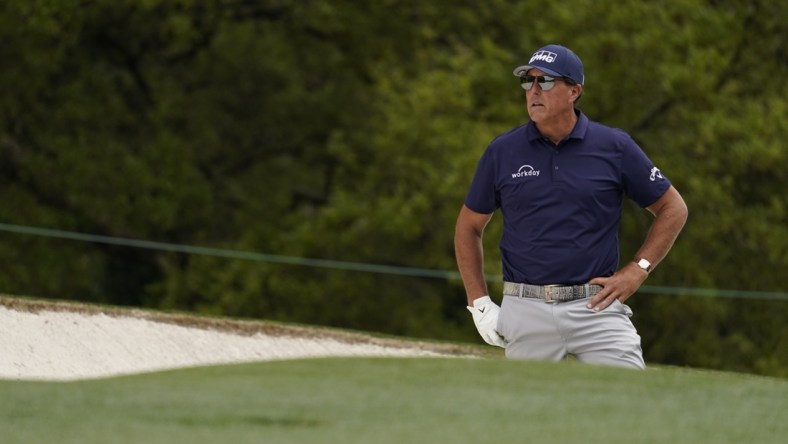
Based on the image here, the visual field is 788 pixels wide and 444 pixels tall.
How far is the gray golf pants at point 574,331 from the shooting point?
5828mm

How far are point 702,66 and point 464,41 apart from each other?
14.5 feet

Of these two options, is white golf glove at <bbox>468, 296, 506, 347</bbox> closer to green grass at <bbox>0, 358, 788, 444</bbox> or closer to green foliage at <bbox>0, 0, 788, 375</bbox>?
green grass at <bbox>0, 358, 788, 444</bbox>

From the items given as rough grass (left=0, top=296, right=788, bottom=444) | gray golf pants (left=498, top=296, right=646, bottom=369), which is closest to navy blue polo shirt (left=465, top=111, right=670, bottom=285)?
gray golf pants (left=498, top=296, right=646, bottom=369)

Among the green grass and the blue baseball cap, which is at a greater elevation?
the blue baseball cap

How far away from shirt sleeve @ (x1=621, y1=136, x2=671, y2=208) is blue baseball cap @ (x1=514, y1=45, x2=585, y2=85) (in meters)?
0.32

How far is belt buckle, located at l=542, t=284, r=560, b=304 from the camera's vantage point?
5.81m

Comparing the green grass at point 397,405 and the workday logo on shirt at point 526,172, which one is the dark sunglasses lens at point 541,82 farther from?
the green grass at point 397,405

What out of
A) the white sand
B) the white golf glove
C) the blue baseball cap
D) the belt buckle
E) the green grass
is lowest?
the white sand

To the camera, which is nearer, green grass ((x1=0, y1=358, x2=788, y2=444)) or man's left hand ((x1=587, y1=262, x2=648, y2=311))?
green grass ((x1=0, y1=358, x2=788, y2=444))

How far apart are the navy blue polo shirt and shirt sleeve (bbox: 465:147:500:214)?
2.9 inches

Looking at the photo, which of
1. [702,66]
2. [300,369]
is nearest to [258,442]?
[300,369]

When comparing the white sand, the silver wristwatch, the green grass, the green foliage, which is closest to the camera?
the green grass

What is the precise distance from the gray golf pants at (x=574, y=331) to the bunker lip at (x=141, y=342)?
3.01m

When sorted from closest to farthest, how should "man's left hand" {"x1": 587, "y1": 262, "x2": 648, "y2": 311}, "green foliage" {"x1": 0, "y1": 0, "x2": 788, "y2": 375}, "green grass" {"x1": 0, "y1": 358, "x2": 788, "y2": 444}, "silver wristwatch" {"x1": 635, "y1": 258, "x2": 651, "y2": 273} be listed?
"green grass" {"x1": 0, "y1": 358, "x2": 788, "y2": 444}
"man's left hand" {"x1": 587, "y1": 262, "x2": 648, "y2": 311}
"silver wristwatch" {"x1": 635, "y1": 258, "x2": 651, "y2": 273}
"green foliage" {"x1": 0, "y1": 0, "x2": 788, "y2": 375}
